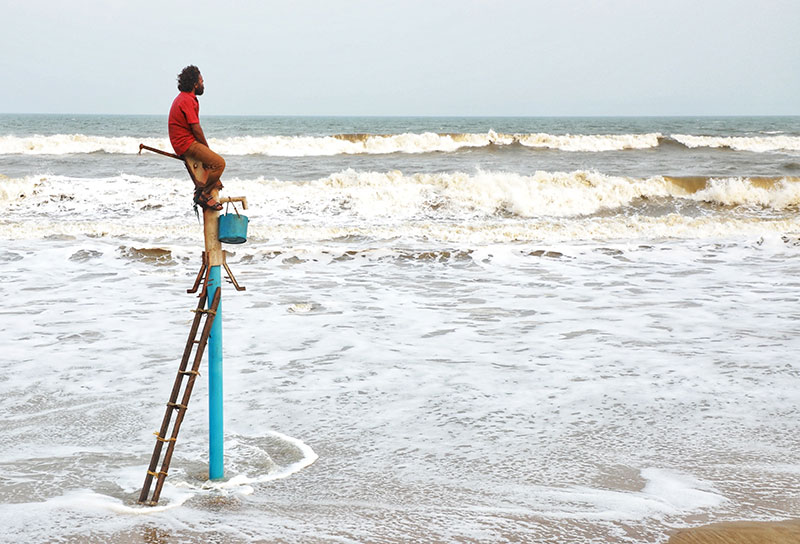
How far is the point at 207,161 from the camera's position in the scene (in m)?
3.05

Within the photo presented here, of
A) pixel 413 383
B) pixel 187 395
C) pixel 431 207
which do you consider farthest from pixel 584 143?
pixel 187 395

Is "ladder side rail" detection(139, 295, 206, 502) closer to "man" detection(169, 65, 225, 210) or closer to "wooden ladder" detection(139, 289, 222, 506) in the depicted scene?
"wooden ladder" detection(139, 289, 222, 506)

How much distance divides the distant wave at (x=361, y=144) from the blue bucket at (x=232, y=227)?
28831 mm

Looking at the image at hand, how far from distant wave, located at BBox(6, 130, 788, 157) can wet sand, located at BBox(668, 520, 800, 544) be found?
2961 centimetres

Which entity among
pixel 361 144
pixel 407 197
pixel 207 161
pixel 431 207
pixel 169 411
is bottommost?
pixel 169 411

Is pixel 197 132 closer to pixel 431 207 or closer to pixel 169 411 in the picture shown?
pixel 169 411

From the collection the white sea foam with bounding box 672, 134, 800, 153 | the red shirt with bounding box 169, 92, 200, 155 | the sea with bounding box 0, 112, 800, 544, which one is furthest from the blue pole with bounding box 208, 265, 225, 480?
the white sea foam with bounding box 672, 134, 800, 153

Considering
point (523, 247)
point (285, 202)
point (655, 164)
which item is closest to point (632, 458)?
point (523, 247)

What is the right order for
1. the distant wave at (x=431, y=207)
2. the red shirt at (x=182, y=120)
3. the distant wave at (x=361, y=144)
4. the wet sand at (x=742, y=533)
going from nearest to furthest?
1. the wet sand at (x=742, y=533)
2. the red shirt at (x=182, y=120)
3. the distant wave at (x=431, y=207)
4. the distant wave at (x=361, y=144)

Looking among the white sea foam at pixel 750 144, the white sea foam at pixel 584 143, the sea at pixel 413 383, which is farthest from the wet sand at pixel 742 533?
the white sea foam at pixel 750 144

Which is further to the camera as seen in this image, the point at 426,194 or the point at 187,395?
the point at 426,194

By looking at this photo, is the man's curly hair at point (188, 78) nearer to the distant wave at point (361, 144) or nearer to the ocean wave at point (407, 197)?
the ocean wave at point (407, 197)

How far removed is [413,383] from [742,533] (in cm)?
249

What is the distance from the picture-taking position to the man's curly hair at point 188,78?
9.83ft
